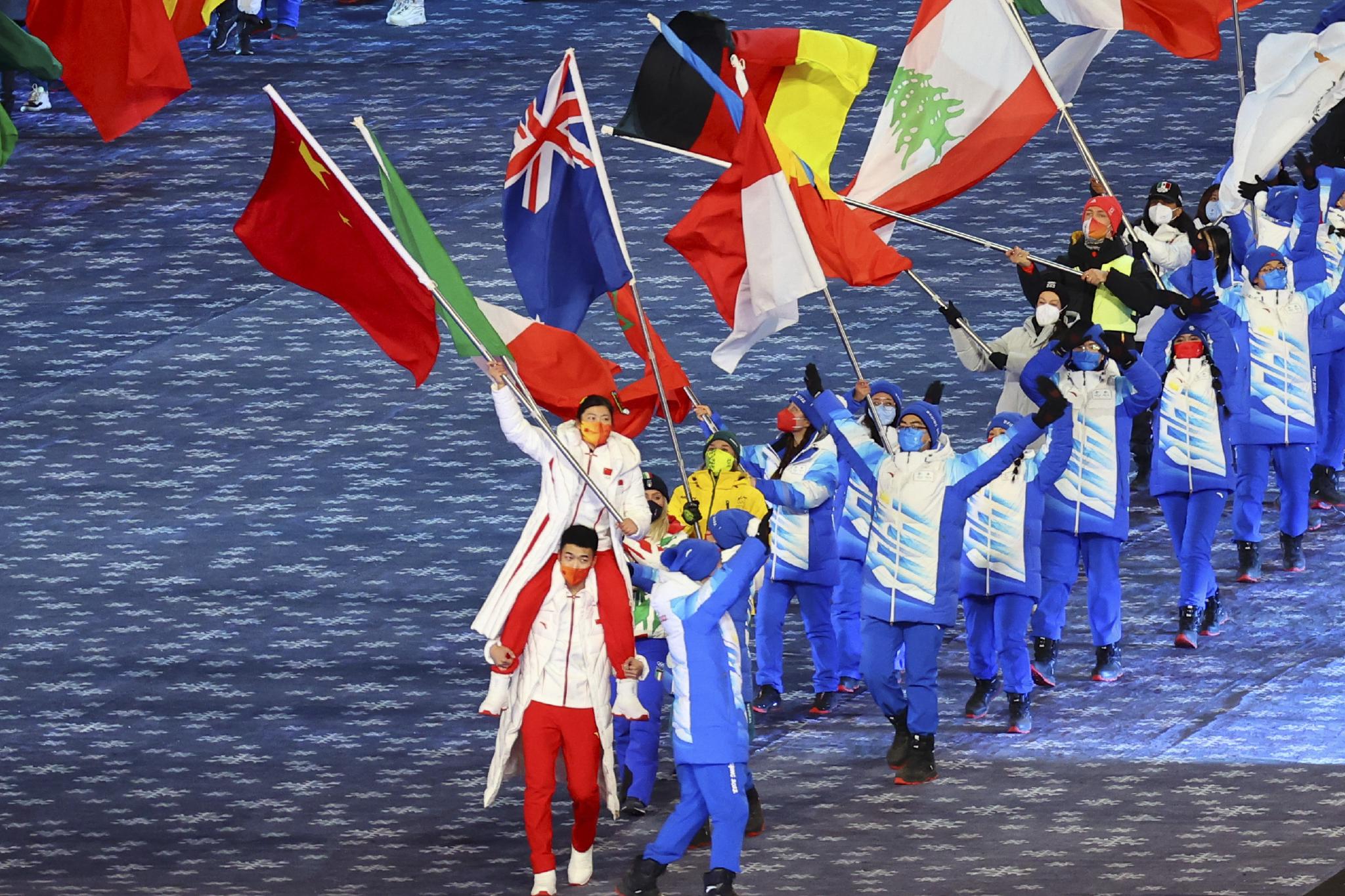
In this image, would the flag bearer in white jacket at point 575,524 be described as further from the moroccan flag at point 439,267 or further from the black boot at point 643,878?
the black boot at point 643,878

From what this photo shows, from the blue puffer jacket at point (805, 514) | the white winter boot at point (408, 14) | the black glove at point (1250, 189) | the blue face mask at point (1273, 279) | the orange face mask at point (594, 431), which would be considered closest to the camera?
the orange face mask at point (594, 431)

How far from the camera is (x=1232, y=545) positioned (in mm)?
14414

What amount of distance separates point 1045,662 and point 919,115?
111 inches

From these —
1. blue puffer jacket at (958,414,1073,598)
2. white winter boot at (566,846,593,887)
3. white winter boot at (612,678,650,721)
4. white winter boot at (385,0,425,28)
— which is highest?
white winter boot at (385,0,425,28)

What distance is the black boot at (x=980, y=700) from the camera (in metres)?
12.0

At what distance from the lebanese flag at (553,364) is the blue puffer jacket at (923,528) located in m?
1.15

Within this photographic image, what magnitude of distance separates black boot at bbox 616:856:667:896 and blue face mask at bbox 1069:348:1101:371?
3730 mm

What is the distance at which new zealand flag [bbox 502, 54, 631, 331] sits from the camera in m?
11.0

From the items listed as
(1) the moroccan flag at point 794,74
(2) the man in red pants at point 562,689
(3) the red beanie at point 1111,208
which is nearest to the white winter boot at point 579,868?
(2) the man in red pants at point 562,689

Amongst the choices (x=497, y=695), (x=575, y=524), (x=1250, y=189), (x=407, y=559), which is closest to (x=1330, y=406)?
(x=1250, y=189)

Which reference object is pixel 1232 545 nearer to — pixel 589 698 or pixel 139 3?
pixel 589 698

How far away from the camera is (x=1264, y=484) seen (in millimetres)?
13727

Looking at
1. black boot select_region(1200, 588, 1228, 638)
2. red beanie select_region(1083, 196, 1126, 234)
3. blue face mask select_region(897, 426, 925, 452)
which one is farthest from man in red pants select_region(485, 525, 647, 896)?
red beanie select_region(1083, 196, 1126, 234)

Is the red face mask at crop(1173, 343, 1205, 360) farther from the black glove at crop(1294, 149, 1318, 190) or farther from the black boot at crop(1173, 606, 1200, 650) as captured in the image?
the black glove at crop(1294, 149, 1318, 190)
